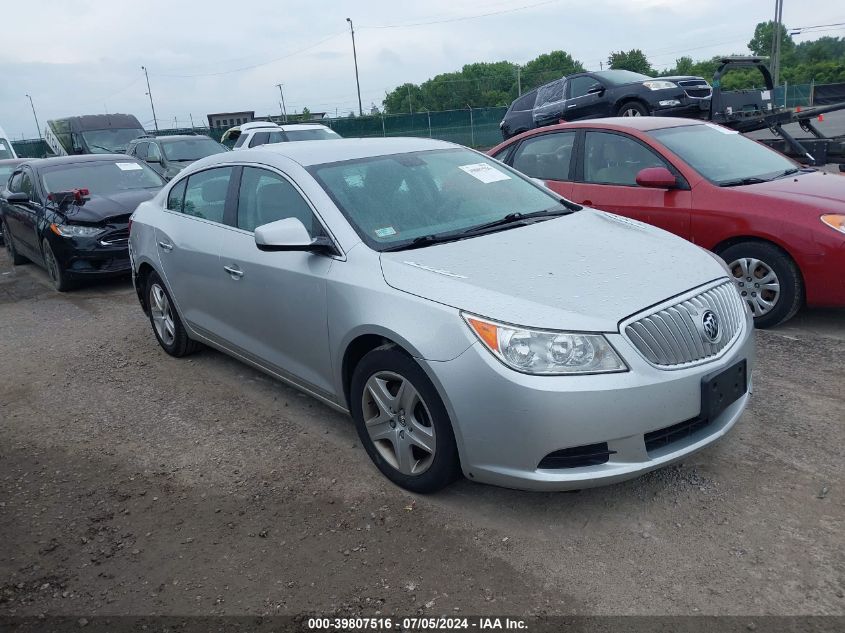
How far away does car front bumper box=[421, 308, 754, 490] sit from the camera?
9.12 ft

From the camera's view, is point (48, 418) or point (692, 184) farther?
point (692, 184)

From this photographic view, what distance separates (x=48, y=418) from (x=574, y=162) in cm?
472

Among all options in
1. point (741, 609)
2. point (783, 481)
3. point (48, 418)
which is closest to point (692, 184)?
point (783, 481)

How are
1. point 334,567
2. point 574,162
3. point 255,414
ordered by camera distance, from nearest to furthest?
point 334,567
point 255,414
point 574,162

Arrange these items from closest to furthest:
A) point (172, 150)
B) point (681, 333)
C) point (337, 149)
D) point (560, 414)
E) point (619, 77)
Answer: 1. point (560, 414)
2. point (681, 333)
3. point (337, 149)
4. point (619, 77)
5. point (172, 150)

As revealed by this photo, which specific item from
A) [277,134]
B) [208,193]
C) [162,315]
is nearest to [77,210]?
[162,315]

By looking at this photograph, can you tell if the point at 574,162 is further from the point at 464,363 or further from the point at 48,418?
the point at 48,418

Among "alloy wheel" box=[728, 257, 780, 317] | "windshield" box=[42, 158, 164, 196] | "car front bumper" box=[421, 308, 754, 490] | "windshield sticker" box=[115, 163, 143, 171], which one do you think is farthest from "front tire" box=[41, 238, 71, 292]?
"alloy wheel" box=[728, 257, 780, 317]

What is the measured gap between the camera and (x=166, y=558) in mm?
3082

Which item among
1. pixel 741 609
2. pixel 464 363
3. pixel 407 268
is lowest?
pixel 741 609

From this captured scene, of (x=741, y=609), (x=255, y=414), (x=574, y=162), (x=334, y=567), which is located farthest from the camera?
(x=574, y=162)

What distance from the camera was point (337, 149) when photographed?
430 centimetres

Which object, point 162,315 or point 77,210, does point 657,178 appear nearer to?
point 162,315

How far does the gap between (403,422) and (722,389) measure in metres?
1.42
